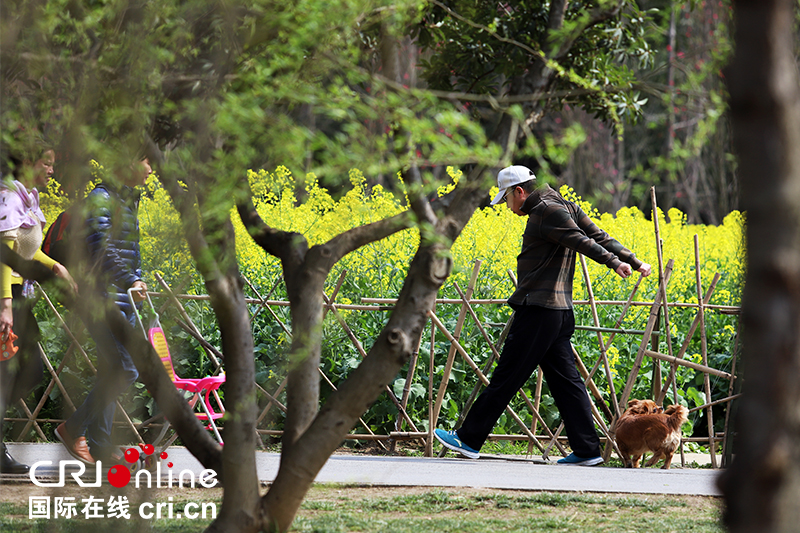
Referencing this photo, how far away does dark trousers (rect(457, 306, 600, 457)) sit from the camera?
4977 millimetres

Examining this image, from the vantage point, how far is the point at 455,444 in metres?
5.19

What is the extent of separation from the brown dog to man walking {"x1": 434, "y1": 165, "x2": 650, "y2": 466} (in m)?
0.19

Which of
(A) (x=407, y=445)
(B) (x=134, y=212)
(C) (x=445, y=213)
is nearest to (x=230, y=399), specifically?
(C) (x=445, y=213)

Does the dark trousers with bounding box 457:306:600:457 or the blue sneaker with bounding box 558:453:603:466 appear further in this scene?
the blue sneaker with bounding box 558:453:603:466

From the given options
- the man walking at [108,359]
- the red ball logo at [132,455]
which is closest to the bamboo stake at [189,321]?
the man walking at [108,359]

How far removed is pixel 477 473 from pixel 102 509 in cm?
214

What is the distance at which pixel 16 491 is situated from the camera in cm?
422

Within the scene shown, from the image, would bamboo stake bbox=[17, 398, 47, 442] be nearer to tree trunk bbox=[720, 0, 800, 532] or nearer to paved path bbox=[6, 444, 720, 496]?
paved path bbox=[6, 444, 720, 496]

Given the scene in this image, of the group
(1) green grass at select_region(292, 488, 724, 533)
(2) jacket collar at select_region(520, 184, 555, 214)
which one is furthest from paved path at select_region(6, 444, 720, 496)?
(2) jacket collar at select_region(520, 184, 555, 214)

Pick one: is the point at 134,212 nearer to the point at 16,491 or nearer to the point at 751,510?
the point at 16,491

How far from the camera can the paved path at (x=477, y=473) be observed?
4598mm

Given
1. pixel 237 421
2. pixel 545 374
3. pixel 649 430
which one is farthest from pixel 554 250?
pixel 237 421

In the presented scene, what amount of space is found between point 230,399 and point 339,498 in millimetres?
1451

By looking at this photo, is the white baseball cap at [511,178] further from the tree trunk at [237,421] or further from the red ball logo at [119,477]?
the red ball logo at [119,477]
